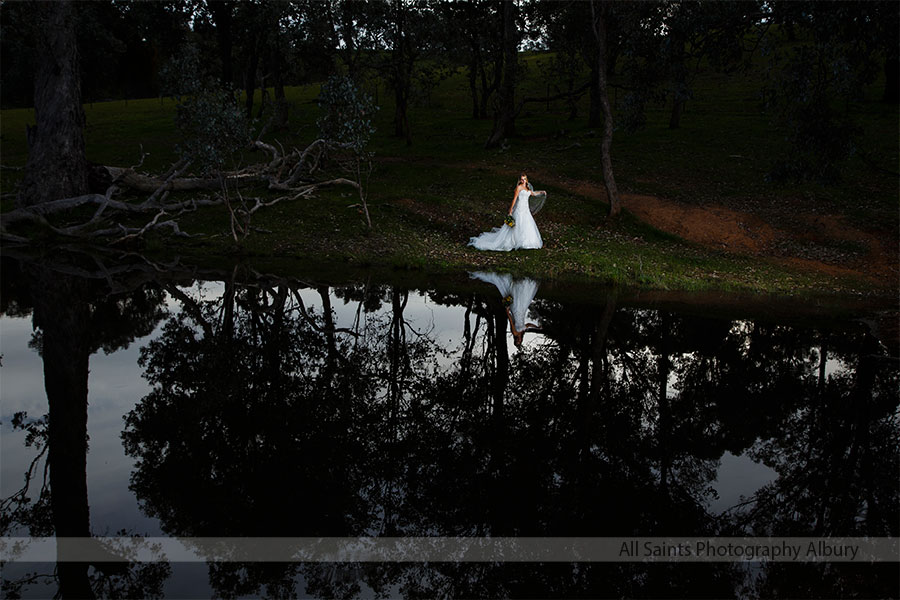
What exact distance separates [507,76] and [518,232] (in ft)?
68.8

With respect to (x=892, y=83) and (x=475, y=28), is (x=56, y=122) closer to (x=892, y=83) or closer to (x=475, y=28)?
(x=475, y=28)

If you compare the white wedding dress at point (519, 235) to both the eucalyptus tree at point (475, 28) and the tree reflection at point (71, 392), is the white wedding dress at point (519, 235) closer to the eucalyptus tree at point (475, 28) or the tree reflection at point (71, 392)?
the tree reflection at point (71, 392)

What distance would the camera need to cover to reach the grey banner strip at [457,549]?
26.4 ft

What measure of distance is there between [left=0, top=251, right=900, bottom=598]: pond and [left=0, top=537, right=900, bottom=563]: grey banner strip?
0.13 m

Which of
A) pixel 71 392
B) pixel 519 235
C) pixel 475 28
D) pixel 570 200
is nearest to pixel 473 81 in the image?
pixel 475 28

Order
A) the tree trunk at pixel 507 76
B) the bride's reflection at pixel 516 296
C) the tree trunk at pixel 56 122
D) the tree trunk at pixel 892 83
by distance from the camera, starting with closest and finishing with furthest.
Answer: the bride's reflection at pixel 516 296 < the tree trunk at pixel 56 122 < the tree trunk at pixel 507 76 < the tree trunk at pixel 892 83

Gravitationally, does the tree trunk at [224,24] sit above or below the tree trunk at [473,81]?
above

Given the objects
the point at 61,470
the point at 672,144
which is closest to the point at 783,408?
the point at 61,470

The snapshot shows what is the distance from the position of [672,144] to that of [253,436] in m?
40.5

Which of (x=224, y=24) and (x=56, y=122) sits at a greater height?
(x=224, y=24)

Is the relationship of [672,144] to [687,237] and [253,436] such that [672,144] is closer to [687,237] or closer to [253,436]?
[687,237]

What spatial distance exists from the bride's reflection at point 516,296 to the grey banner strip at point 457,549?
8.21 m

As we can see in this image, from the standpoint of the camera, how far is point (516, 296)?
70.1ft

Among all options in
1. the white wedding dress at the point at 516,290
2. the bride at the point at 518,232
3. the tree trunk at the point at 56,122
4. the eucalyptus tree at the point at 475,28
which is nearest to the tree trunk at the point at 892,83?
the eucalyptus tree at the point at 475,28
